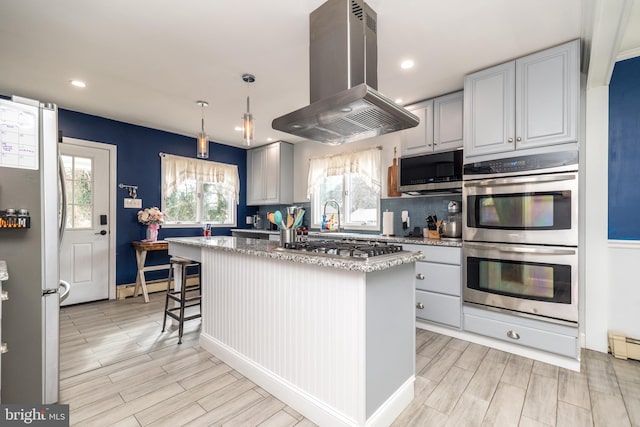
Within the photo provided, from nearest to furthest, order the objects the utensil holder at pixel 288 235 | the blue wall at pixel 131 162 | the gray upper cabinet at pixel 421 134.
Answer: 1. the utensil holder at pixel 288 235
2. the gray upper cabinet at pixel 421 134
3. the blue wall at pixel 131 162

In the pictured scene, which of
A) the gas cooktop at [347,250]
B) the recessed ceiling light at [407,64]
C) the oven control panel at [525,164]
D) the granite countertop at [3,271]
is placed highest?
the recessed ceiling light at [407,64]

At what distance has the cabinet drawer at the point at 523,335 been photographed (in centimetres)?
223

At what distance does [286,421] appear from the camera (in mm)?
1673

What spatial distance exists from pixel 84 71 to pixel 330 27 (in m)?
2.46

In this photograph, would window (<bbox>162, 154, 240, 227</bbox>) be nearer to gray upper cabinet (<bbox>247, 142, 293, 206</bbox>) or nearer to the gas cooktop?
gray upper cabinet (<bbox>247, 142, 293, 206</bbox>)

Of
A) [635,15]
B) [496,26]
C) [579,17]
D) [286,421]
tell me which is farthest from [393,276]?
[635,15]

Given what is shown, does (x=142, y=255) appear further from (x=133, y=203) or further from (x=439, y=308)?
(x=439, y=308)

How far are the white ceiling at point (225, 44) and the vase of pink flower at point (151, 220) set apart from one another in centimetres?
155

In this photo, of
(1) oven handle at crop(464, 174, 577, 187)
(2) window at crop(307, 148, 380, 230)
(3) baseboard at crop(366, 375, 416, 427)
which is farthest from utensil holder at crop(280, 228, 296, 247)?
(2) window at crop(307, 148, 380, 230)

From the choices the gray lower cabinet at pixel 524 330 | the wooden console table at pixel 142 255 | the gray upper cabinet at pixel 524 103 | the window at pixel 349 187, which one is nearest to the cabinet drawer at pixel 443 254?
the gray lower cabinet at pixel 524 330

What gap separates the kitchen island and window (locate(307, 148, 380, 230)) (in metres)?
2.15

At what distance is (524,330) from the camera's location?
2.41 meters

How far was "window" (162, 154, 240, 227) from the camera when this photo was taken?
15.7 feet

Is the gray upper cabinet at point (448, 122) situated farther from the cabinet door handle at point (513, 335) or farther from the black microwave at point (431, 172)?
the cabinet door handle at point (513, 335)
